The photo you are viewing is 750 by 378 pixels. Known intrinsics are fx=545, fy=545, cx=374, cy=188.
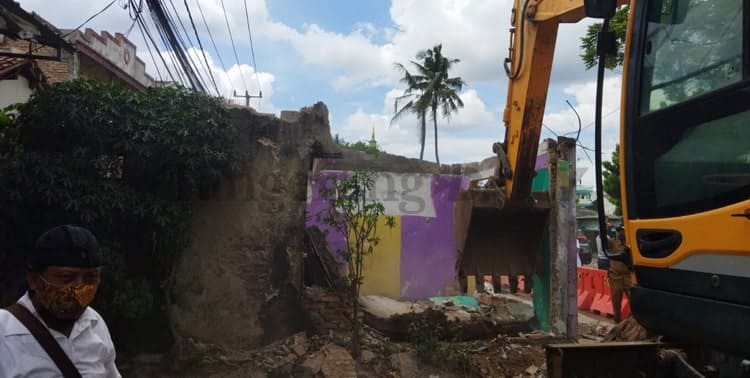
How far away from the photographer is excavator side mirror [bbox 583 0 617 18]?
9.01 ft

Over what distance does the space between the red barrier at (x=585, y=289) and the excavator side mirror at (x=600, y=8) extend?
906 cm

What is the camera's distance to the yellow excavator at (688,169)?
2141 mm

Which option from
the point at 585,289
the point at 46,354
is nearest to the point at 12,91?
the point at 46,354

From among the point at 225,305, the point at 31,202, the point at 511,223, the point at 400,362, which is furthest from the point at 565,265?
the point at 31,202

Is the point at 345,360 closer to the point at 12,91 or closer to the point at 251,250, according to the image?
the point at 251,250

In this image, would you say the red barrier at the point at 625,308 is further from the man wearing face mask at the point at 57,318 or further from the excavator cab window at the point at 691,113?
the man wearing face mask at the point at 57,318

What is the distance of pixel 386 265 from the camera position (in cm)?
1094

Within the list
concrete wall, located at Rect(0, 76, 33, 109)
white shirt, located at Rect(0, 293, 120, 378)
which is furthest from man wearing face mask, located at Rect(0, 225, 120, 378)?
concrete wall, located at Rect(0, 76, 33, 109)

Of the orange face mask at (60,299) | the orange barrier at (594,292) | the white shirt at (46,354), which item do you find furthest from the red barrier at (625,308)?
the orange face mask at (60,299)

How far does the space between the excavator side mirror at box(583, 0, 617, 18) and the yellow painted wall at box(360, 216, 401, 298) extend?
26.7 ft

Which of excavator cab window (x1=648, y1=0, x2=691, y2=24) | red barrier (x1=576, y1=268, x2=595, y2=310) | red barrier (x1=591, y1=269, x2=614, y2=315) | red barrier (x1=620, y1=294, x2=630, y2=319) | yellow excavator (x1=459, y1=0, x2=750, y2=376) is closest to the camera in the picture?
yellow excavator (x1=459, y1=0, x2=750, y2=376)

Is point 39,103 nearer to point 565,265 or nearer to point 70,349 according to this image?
point 70,349

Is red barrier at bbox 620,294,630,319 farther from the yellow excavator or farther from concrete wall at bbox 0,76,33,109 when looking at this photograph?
concrete wall at bbox 0,76,33,109

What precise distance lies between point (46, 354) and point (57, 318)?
0.16m
